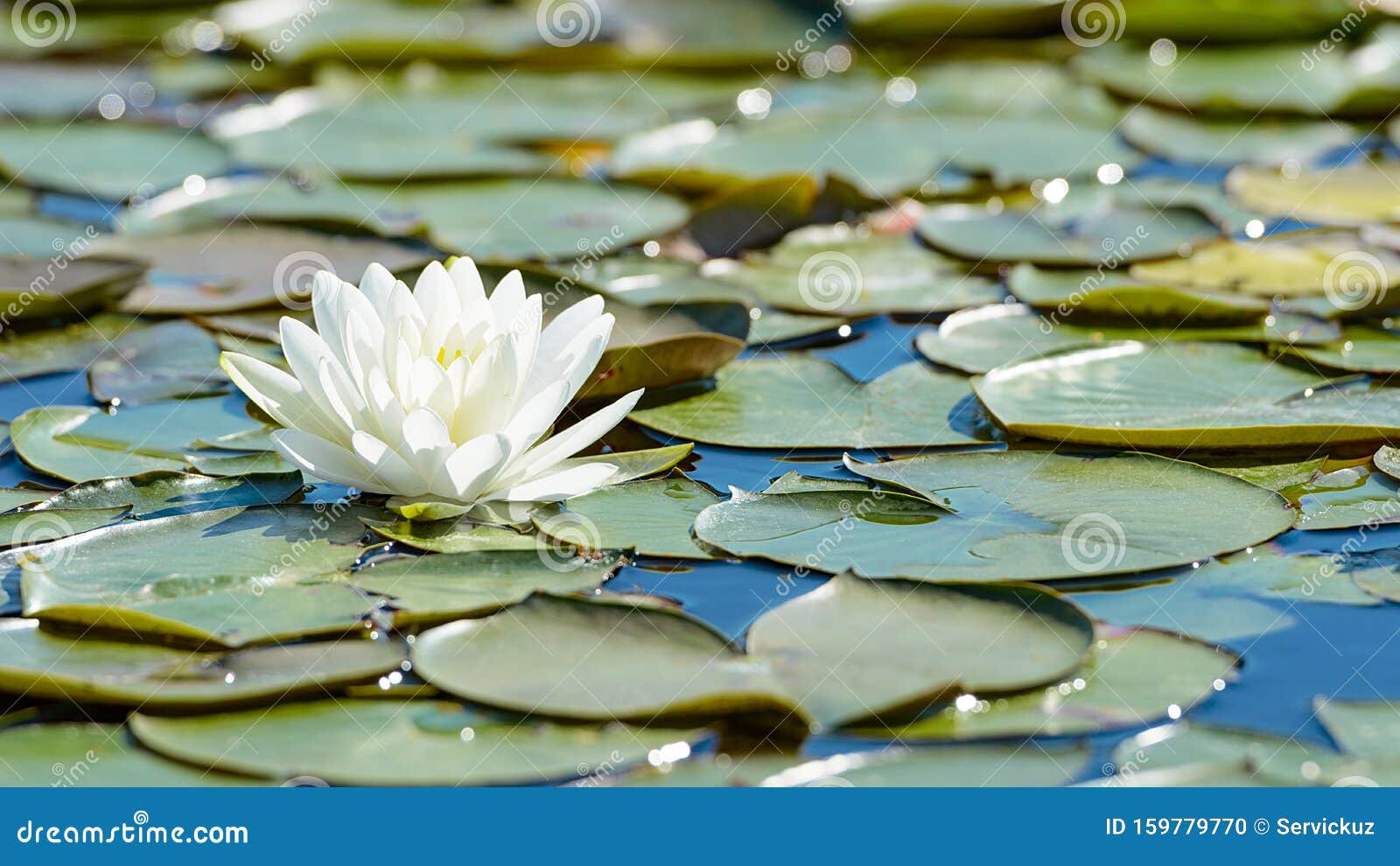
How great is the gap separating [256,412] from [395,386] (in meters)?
0.79

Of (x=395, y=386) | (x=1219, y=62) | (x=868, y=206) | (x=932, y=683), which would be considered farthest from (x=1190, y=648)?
(x=1219, y=62)

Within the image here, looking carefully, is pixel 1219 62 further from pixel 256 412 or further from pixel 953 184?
pixel 256 412

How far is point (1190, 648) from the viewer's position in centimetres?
230

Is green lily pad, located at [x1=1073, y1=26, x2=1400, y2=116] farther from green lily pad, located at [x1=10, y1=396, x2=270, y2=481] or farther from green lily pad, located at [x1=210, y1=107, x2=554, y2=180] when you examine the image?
green lily pad, located at [x1=10, y1=396, x2=270, y2=481]

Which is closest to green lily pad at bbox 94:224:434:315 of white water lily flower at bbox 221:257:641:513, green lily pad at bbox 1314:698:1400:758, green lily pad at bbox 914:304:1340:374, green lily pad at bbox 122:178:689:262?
green lily pad at bbox 122:178:689:262

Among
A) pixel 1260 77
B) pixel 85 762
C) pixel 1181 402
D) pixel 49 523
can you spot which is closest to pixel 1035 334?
pixel 1181 402

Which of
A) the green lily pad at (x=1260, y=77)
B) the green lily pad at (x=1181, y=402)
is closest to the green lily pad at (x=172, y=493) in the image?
the green lily pad at (x=1181, y=402)

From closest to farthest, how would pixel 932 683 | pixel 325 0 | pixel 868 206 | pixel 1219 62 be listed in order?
pixel 932 683 → pixel 868 206 → pixel 1219 62 → pixel 325 0

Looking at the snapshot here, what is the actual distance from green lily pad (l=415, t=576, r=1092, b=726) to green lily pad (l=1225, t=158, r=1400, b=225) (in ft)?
9.07

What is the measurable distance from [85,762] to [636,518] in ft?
3.57

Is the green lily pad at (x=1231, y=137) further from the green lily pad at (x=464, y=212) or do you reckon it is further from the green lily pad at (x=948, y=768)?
the green lily pad at (x=948, y=768)

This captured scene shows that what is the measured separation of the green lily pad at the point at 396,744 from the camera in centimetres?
204

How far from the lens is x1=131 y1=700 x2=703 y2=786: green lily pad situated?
6.70 feet

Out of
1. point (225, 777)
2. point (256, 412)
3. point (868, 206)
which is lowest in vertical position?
point (225, 777)
